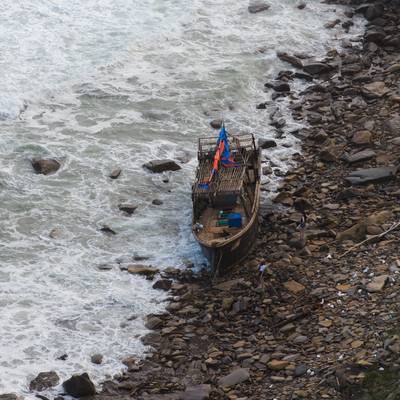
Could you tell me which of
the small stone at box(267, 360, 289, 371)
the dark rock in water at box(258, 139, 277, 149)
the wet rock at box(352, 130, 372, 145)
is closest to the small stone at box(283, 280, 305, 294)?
the small stone at box(267, 360, 289, 371)

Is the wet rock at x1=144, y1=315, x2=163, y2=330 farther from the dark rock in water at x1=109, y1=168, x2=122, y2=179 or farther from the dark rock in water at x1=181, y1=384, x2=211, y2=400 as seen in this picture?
the dark rock in water at x1=109, y1=168, x2=122, y2=179

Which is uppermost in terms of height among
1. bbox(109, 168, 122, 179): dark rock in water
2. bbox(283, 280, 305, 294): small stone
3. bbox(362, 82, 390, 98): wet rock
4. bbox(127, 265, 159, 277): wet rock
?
bbox(362, 82, 390, 98): wet rock

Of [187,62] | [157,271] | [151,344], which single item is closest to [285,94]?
[187,62]

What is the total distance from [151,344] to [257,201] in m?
4.71

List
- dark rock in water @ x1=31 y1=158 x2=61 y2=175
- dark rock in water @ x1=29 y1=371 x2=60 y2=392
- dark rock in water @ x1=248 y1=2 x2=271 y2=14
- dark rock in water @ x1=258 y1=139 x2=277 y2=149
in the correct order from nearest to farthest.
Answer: dark rock in water @ x1=29 y1=371 x2=60 y2=392 < dark rock in water @ x1=31 y1=158 x2=61 y2=175 < dark rock in water @ x1=258 y1=139 x2=277 y2=149 < dark rock in water @ x1=248 y1=2 x2=271 y2=14

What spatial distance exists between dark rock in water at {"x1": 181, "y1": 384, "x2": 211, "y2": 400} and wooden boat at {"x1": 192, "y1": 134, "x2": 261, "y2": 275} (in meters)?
3.76

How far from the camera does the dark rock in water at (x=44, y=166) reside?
2202 cm

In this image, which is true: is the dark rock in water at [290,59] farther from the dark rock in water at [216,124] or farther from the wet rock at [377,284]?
the wet rock at [377,284]

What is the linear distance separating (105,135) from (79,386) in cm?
1143

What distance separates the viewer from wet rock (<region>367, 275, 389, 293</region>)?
50.2ft

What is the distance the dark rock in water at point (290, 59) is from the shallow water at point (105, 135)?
36 cm

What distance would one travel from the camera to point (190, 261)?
61.0ft

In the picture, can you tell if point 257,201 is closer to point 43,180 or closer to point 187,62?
point 43,180

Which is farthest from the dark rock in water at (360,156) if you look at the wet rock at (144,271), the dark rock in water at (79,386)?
the dark rock in water at (79,386)
